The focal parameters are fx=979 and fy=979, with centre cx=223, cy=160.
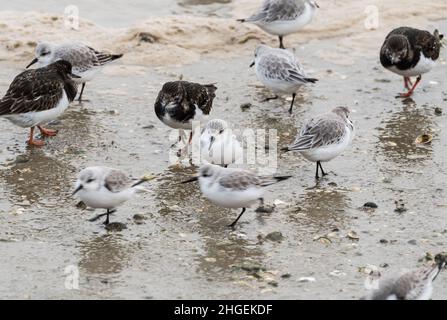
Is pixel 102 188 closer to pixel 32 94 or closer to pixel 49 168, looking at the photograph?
pixel 49 168

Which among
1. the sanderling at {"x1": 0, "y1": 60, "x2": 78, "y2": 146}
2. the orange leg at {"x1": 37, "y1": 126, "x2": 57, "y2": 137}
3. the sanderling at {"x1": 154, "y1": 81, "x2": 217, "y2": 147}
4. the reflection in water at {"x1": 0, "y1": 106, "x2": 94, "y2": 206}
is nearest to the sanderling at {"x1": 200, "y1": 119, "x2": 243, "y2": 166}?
the sanderling at {"x1": 154, "y1": 81, "x2": 217, "y2": 147}

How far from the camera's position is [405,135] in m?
11.5

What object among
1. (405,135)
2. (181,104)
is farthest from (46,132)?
(405,135)

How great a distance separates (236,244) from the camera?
28.9ft

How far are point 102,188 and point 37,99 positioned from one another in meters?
2.60

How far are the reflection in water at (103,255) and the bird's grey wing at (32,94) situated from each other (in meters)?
2.61

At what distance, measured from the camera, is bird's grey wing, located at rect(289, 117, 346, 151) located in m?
9.98

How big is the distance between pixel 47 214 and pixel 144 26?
571 centimetres

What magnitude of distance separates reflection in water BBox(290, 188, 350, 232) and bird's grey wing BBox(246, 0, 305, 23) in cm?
457

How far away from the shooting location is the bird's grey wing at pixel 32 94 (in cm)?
1086

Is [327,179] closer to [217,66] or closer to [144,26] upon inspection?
[217,66]

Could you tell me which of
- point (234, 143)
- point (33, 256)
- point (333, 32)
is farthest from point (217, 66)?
point (33, 256)

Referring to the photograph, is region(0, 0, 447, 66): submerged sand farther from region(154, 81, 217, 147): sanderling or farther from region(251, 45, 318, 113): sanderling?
region(154, 81, 217, 147): sanderling
